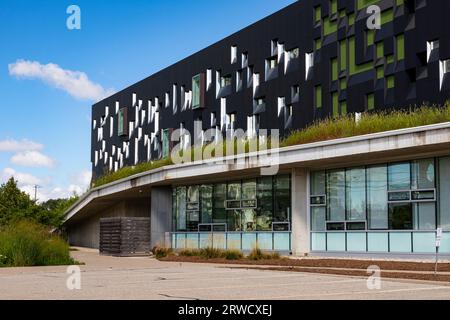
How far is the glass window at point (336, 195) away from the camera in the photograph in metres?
30.0

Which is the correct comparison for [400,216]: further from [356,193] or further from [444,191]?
[356,193]

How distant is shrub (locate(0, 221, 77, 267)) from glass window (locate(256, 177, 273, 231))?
Result: 9.62 meters

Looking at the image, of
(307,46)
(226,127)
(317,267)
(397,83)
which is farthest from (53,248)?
(226,127)

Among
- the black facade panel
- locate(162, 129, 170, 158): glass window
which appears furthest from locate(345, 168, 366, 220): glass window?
locate(162, 129, 170, 158): glass window

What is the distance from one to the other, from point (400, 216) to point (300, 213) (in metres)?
5.05

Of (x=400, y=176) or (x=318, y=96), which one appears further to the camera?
(x=318, y=96)

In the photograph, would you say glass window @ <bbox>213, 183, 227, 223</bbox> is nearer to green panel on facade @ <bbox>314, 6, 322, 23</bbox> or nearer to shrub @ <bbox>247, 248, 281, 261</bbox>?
shrub @ <bbox>247, 248, 281, 261</bbox>

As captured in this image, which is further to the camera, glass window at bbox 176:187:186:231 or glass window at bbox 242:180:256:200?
glass window at bbox 176:187:186:231

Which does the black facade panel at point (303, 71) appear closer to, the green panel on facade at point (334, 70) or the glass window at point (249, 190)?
the green panel on facade at point (334, 70)

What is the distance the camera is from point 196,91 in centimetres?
6425

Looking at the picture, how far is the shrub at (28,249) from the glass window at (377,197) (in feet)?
39.8

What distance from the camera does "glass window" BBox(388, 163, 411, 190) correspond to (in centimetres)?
2730

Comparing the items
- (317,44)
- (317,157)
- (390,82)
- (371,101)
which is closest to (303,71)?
(317,44)

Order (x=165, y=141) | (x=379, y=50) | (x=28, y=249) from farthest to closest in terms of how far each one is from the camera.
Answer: (x=165, y=141) → (x=379, y=50) → (x=28, y=249)
